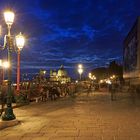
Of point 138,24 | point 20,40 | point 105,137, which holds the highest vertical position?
point 138,24

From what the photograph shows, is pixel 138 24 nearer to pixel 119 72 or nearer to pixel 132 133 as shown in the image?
pixel 132 133

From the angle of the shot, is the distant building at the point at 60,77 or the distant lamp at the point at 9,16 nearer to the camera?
the distant lamp at the point at 9,16

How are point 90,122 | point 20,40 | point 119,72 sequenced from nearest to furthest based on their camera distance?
point 90,122
point 20,40
point 119,72

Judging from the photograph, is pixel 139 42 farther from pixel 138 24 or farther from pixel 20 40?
pixel 20 40

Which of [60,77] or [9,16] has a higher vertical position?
[60,77]

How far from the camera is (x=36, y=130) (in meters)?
13.8

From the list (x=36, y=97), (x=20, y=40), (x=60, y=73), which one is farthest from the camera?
(x=60, y=73)

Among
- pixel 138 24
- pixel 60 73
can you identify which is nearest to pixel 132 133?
pixel 138 24

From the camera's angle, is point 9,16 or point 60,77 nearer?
point 9,16

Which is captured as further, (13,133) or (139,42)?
(139,42)

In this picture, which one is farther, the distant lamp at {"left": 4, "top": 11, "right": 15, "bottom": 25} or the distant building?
the distant building

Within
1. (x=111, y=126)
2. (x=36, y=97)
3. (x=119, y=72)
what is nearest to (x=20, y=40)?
(x=111, y=126)

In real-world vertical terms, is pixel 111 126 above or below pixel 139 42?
below

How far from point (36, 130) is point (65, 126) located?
140 cm
